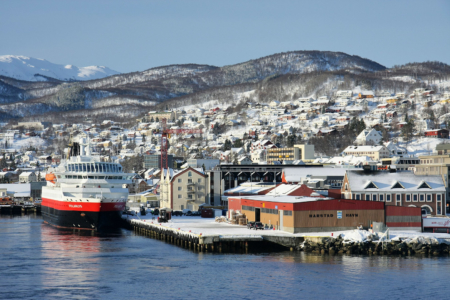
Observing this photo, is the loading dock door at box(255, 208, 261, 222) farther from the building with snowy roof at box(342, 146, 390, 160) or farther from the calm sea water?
the building with snowy roof at box(342, 146, 390, 160)

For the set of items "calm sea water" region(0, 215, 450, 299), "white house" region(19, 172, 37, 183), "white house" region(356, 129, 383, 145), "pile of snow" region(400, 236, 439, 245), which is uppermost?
"white house" region(356, 129, 383, 145)

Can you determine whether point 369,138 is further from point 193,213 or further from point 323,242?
point 323,242

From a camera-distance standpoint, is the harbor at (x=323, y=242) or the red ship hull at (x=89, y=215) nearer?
the harbor at (x=323, y=242)

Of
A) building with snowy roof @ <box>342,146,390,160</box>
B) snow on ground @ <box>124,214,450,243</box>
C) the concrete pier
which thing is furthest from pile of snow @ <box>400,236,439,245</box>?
building with snowy roof @ <box>342,146,390,160</box>

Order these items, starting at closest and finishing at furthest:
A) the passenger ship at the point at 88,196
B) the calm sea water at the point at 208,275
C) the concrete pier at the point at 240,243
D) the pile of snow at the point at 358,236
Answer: the calm sea water at the point at 208,275 → the pile of snow at the point at 358,236 → the concrete pier at the point at 240,243 → the passenger ship at the point at 88,196

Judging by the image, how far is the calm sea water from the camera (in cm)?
3934

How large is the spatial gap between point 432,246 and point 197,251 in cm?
1883

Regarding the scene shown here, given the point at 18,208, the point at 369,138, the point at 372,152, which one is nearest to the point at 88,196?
the point at 18,208

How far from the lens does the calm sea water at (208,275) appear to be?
129ft

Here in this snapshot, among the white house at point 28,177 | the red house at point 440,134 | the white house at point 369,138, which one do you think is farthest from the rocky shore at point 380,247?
the white house at point 369,138

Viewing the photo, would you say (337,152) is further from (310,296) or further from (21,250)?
(310,296)

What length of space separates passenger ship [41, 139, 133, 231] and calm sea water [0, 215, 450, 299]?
59.1 ft

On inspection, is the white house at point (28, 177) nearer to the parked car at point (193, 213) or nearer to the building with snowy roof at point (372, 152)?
the building with snowy roof at point (372, 152)

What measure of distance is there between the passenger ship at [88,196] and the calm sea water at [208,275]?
59.1 feet
